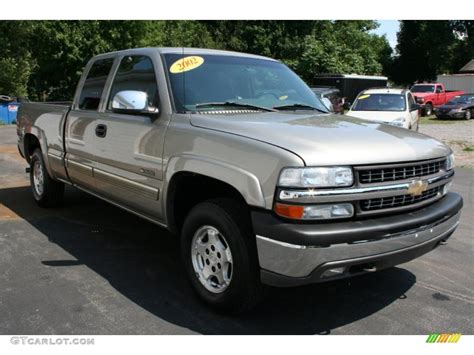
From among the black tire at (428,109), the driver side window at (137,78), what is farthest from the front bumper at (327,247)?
the black tire at (428,109)

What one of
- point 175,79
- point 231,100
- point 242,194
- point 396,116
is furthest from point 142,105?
point 396,116


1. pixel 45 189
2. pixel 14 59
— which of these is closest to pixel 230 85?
pixel 45 189

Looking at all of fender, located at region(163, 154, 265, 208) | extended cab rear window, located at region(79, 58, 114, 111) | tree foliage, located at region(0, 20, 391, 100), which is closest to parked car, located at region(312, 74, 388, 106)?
tree foliage, located at region(0, 20, 391, 100)

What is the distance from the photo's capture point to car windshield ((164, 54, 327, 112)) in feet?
13.3

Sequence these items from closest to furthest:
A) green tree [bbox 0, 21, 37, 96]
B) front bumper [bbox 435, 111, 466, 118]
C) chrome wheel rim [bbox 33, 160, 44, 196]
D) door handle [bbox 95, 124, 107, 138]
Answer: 1. door handle [bbox 95, 124, 107, 138]
2. chrome wheel rim [bbox 33, 160, 44, 196]
3. green tree [bbox 0, 21, 37, 96]
4. front bumper [bbox 435, 111, 466, 118]

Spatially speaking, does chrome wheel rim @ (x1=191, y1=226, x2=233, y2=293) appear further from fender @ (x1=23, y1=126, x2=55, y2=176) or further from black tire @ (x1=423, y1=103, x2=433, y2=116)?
black tire @ (x1=423, y1=103, x2=433, y2=116)

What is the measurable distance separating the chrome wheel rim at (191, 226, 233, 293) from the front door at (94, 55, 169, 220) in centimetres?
→ 58

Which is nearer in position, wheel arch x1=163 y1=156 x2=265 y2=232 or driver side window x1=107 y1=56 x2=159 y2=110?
wheel arch x1=163 y1=156 x2=265 y2=232

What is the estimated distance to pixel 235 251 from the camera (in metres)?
3.24

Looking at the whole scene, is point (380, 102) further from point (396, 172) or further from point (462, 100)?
point (462, 100)

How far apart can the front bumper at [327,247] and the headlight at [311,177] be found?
24 cm

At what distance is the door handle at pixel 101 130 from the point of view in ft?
15.4

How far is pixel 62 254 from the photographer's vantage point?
4785mm
